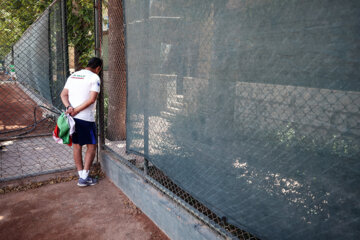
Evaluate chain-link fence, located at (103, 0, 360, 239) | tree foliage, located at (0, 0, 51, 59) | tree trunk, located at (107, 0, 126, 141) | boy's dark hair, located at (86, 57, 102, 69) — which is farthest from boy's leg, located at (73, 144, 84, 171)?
tree foliage, located at (0, 0, 51, 59)

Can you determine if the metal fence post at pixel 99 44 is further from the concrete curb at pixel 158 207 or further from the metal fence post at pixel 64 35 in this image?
the metal fence post at pixel 64 35

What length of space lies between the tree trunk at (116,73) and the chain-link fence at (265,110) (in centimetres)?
272

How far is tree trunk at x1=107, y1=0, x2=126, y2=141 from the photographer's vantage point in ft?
16.6

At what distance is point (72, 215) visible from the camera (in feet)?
10.6

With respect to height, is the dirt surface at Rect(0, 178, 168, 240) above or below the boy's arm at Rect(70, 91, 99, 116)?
below

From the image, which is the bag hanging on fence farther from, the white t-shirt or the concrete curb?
the concrete curb

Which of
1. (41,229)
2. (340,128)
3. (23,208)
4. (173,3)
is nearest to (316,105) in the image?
(340,128)

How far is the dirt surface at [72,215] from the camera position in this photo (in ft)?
9.44

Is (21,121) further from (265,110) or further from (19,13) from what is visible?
(265,110)

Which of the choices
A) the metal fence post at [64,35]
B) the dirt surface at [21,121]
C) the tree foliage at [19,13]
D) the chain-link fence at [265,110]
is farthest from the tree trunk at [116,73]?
the tree foliage at [19,13]

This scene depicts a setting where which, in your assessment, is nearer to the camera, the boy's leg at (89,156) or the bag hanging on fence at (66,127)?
the bag hanging on fence at (66,127)

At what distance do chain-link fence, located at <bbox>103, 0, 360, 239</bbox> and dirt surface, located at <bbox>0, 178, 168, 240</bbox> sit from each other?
1016 millimetres

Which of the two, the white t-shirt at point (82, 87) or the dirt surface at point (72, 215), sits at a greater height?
the white t-shirt at point (82, 87)

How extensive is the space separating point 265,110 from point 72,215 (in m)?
2.85
